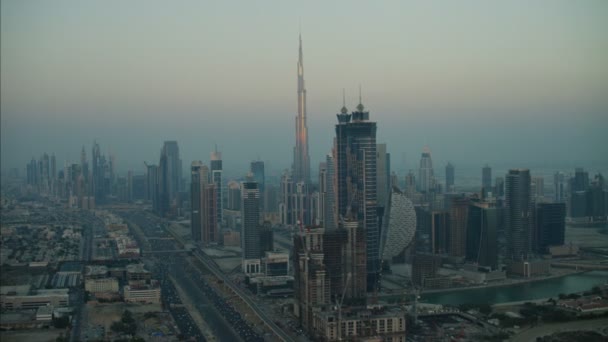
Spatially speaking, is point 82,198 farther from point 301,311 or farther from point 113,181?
point 301,311

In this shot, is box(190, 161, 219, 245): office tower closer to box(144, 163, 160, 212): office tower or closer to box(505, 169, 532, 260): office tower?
box(144, 163, 160, 212): office tower

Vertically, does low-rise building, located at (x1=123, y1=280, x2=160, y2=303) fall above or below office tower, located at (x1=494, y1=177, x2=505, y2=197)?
below

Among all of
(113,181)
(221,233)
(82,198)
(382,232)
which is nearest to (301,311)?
(382,232)

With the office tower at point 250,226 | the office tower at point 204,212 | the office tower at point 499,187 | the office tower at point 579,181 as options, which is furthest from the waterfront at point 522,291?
the office tower at point 204,212

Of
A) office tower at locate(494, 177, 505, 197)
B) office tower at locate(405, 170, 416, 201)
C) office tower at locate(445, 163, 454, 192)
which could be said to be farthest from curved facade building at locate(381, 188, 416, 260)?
office tower at locate(445, 163, 454, 192)

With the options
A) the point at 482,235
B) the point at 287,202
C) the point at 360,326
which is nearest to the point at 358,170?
the point at 482,235
